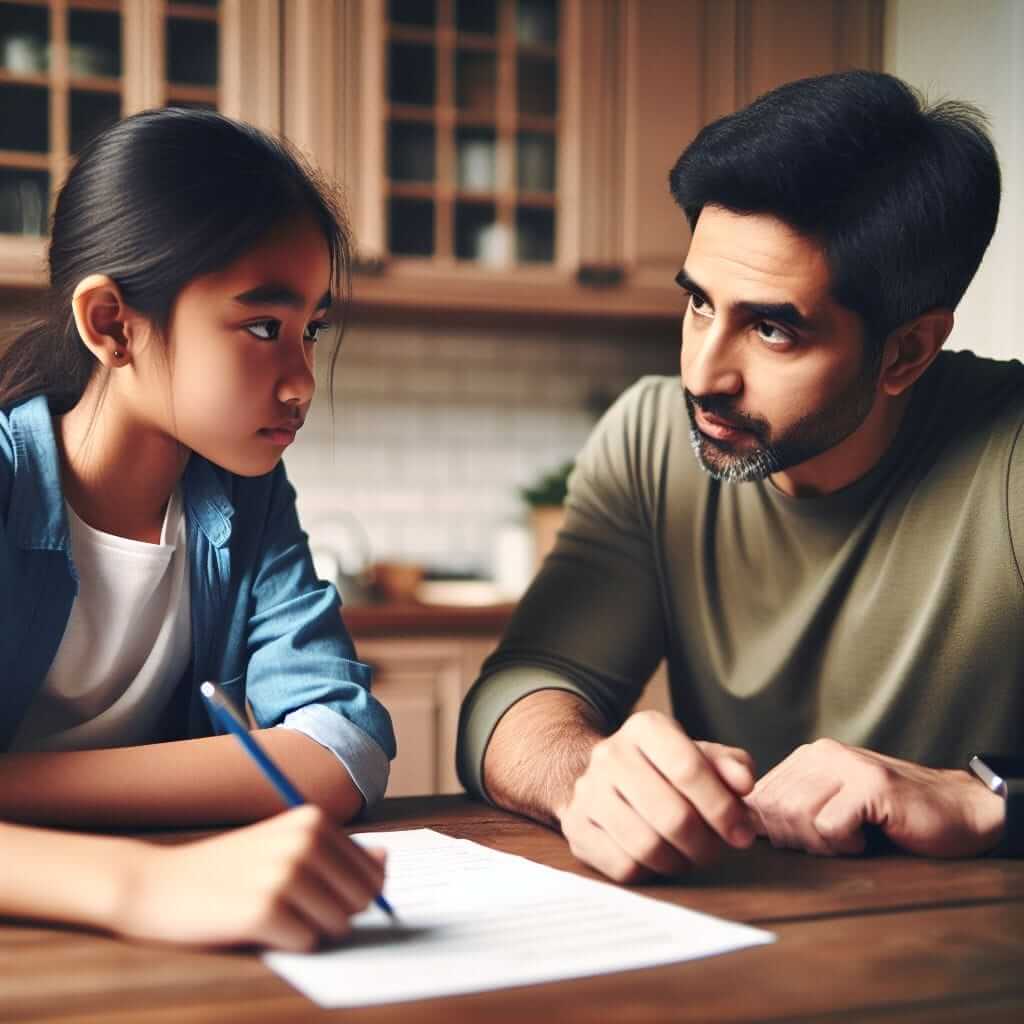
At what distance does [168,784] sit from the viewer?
0.97m

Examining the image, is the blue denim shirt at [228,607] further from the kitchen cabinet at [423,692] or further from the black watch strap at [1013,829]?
the kitchen cabinet at [423,692]

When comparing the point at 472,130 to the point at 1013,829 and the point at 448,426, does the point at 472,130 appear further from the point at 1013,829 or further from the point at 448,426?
the point at 1013,829

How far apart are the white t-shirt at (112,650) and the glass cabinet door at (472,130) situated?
199cm

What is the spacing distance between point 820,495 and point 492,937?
2.83 ft

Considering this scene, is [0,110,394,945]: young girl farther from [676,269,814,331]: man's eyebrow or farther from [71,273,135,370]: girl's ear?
[676,269,814,331]: man's eyebrow

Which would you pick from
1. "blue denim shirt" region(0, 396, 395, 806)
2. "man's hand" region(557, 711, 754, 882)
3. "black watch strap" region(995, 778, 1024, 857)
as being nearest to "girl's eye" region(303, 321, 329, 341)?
"blue denim shirt" region(0, 396, 395, 806)

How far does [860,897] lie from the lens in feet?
2.64

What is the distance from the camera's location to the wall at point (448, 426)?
3262 millimetres

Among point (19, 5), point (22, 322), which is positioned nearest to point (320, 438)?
point (19, 5)

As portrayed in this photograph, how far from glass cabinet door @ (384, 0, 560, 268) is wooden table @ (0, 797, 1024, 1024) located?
97.1 inches

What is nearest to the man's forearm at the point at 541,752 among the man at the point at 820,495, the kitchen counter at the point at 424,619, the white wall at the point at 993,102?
the man at the point at 820,495

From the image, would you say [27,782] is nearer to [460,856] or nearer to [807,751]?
[460,856]

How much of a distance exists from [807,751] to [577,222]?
2.32 metres

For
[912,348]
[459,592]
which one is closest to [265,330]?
[912,348]
